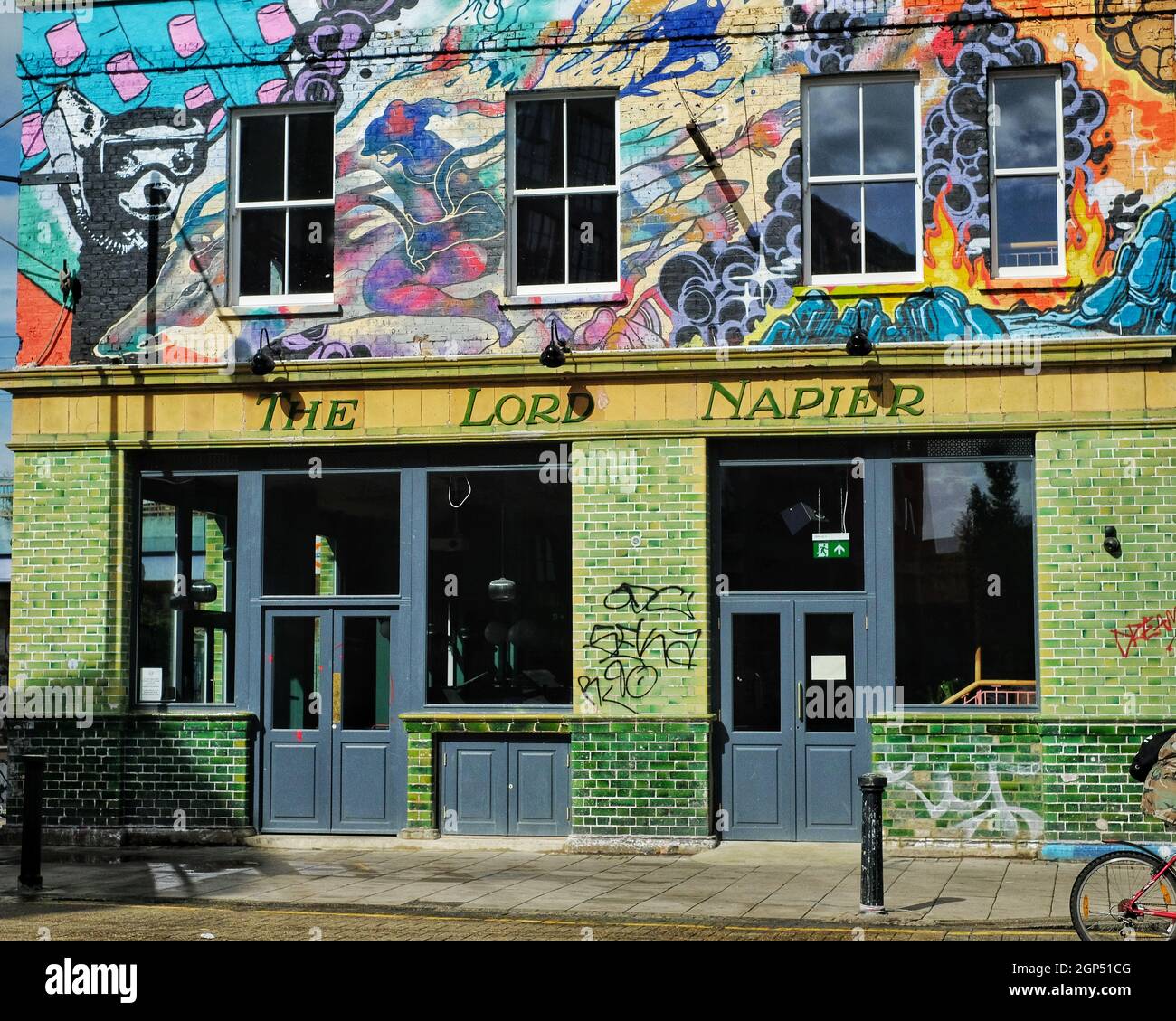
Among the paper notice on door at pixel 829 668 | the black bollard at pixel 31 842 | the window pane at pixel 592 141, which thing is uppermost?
the window pane at pixel 592 141

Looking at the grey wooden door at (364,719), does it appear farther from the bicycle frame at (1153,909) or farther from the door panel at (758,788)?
the bicycle frame at (1153,909)

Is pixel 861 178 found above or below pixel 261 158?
below

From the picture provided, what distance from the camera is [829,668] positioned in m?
15.5

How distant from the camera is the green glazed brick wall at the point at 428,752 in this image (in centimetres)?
1588

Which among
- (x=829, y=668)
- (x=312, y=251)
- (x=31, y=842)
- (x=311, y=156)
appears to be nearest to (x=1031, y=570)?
(x=829, y=668)

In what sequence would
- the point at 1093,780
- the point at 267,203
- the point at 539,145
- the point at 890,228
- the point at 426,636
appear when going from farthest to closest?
the point at 267,203 → the point at 539,145 → the point at 426,636 → the point at 890,228 → the point at 1093,780

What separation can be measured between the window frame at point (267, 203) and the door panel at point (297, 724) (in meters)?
3.34

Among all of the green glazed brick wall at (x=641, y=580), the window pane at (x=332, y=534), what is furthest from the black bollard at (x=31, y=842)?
the green glazed brick wall at (x=641, y=580)

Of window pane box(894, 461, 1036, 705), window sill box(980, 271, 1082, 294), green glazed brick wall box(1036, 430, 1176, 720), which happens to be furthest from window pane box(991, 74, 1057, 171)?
window pane box(894, 461, 1036, 705)

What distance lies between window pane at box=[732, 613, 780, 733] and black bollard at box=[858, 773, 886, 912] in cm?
378

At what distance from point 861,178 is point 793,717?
546 cm

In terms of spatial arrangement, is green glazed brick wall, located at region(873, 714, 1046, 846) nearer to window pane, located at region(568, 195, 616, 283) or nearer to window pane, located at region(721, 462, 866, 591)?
window pane, located at region(721, 462, 866, 591)

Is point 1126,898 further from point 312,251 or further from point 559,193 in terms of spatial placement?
point 312,251

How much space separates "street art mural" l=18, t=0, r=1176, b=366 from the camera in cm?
1523
